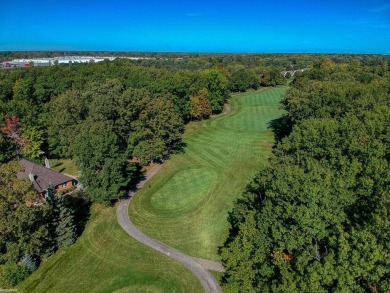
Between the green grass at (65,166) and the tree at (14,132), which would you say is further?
the tree at (14,132)

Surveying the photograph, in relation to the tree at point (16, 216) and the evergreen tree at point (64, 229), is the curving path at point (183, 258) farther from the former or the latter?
the tree at point (16, 216)

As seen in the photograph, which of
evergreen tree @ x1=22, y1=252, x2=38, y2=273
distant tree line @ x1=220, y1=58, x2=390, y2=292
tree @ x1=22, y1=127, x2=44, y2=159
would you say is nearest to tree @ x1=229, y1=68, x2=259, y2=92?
tree @ x1=22, y1=127, x2=44, y2=159

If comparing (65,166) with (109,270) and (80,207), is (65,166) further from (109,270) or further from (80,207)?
(109,270)

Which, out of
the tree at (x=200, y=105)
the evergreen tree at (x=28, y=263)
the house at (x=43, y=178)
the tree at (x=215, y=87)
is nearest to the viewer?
the evergreen tree at (x=28, y=263)

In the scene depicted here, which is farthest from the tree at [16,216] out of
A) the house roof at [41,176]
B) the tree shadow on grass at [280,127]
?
the tree shadow on grass at [280,127]

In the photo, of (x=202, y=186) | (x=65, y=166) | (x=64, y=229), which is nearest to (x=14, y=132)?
(x=65, y=166)

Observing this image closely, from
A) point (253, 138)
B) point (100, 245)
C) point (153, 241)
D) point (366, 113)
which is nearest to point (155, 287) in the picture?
point (153, 241)

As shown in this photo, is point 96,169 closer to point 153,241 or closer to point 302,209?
point 153,241

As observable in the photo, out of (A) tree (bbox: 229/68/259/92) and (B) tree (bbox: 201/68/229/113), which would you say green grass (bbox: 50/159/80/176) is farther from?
(A) tree (bbox: 229/68/259/92)
